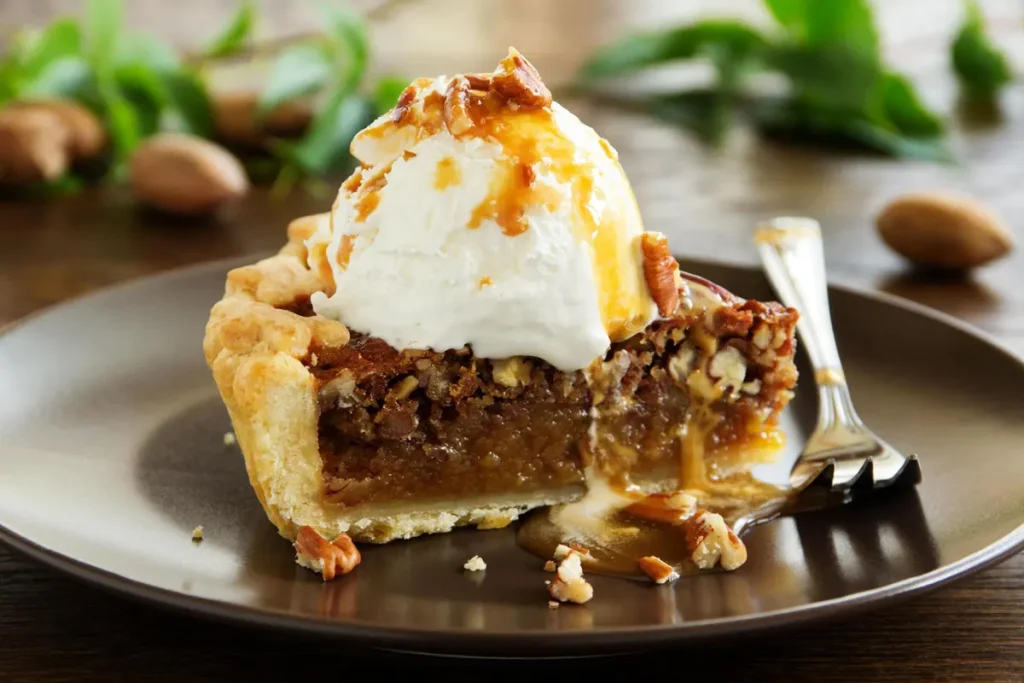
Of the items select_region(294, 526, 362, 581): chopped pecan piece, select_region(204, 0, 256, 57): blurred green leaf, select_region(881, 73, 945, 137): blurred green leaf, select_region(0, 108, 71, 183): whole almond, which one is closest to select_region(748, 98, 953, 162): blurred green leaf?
select_region(881, 73, 945, 137): blurred green leaf

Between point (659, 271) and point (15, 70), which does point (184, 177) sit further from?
point (659, 271)

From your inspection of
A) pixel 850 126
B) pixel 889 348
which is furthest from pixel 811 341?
pixel 850 126

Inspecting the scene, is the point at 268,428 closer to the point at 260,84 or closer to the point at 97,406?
the point at 97,406

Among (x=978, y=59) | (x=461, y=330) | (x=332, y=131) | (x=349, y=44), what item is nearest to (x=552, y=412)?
(x=461, y=330)

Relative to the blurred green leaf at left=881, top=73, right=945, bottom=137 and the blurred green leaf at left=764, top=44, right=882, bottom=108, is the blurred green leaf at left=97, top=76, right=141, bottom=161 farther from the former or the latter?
the blurred green leaf at left=881, top=73, right=945, bottom=137

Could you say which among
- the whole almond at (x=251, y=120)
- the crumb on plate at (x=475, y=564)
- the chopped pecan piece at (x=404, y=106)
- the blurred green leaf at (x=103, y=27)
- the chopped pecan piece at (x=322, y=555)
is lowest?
the whole almond at (x=251, y=120)

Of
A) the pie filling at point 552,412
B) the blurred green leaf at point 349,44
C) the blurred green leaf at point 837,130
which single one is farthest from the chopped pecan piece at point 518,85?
the blurred green leaf at point 837,130

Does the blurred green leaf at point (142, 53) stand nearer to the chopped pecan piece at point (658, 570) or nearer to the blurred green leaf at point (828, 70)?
the blurred green leaf at point (828, 70)
